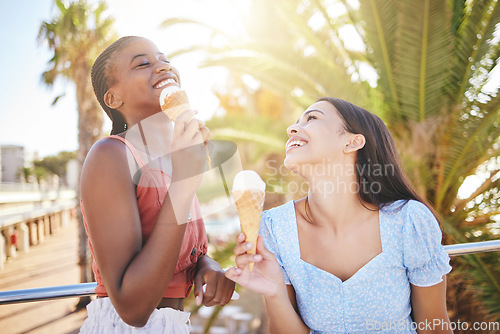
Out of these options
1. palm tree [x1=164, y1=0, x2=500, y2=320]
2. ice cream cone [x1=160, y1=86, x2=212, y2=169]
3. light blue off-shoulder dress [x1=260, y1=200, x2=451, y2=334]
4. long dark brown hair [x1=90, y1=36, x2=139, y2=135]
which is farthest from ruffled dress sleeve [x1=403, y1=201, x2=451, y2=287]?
palm tree [x1=164, y1=0, x2=500, y2=320]

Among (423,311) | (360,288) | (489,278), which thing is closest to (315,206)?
(360,288)

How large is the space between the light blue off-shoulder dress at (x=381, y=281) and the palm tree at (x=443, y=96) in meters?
2.93

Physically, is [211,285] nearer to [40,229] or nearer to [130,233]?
[130,233]

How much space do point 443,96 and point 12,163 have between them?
59.2 meters

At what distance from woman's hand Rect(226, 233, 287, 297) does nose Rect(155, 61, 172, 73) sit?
65cm

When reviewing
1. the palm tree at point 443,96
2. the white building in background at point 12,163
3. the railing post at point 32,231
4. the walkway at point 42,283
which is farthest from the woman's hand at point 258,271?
the white building in background at point 12,163

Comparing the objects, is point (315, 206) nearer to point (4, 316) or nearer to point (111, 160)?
point (111, 160)

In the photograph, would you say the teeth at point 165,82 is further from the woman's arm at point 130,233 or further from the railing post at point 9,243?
the railing post at point 9,243

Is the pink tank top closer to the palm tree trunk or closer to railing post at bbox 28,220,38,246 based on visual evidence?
the palm tree trunk

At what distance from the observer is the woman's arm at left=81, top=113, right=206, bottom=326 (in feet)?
3.58

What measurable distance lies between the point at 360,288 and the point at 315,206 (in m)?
0.49

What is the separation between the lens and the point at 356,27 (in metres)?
5.57

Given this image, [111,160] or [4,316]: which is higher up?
[111,160]

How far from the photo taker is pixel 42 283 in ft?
41.5
